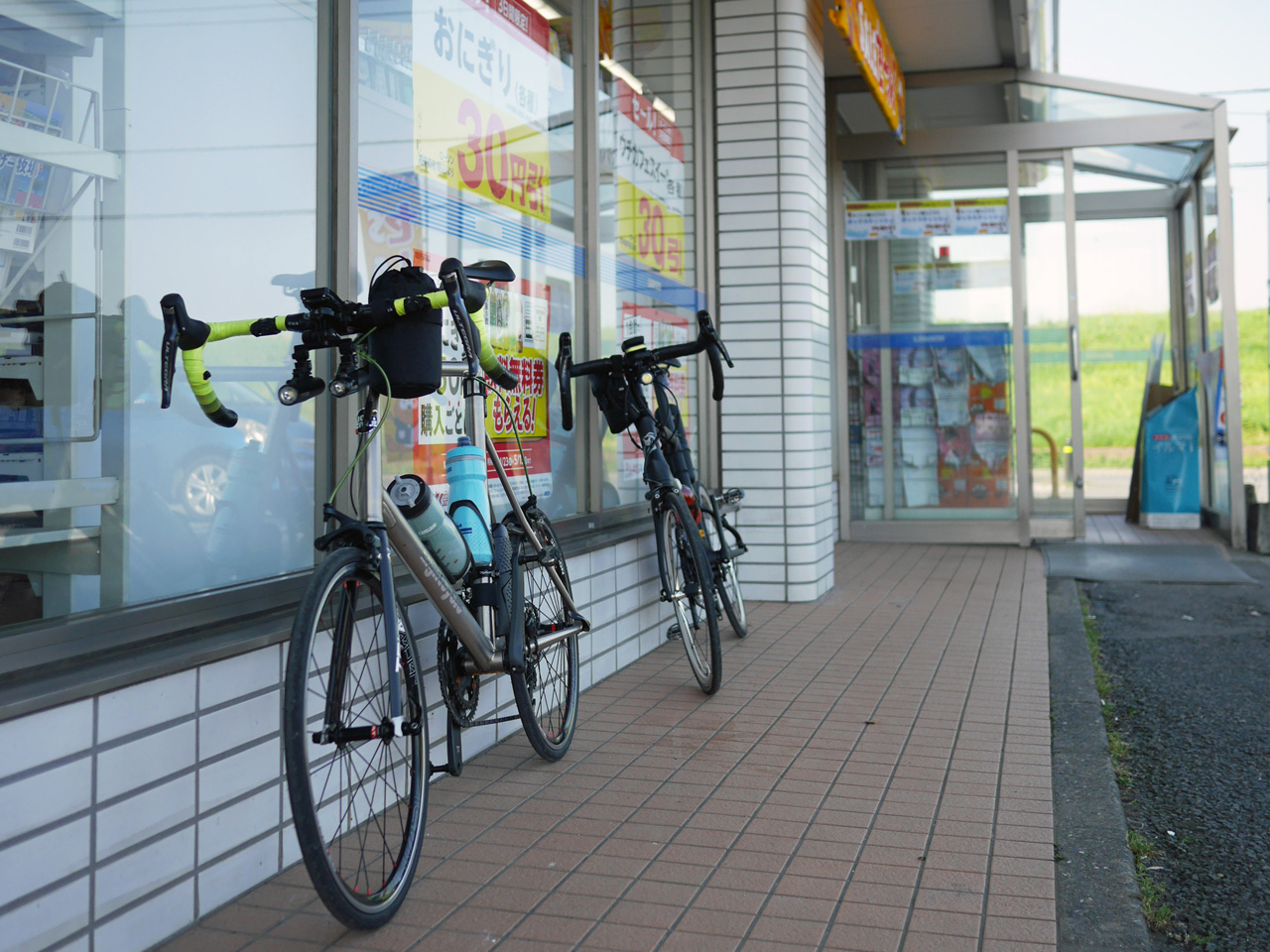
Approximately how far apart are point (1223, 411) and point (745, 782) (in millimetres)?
7637

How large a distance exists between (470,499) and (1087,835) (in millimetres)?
1789

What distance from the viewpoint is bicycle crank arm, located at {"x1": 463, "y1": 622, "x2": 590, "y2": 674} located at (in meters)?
3.08

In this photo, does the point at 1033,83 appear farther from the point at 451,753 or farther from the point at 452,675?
the point at 451,753

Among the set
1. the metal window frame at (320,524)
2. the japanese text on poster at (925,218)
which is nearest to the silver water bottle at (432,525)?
the metal window frame at (320,524)

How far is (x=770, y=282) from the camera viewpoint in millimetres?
6340

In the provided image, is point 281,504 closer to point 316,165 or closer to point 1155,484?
point 316,165

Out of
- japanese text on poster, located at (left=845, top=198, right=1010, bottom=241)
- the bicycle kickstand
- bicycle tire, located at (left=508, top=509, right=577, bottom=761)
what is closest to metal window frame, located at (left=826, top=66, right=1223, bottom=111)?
japanese text on poster, located at (left=845, top=198, right=1010, bottom=241)

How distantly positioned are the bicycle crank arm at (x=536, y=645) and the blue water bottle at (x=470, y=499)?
0.86 ft

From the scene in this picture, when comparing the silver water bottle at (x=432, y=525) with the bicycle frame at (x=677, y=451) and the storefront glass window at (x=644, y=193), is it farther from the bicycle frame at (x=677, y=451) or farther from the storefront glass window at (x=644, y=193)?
the storefront glass window at (x=644, y=193)

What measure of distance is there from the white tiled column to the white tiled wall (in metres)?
4.05

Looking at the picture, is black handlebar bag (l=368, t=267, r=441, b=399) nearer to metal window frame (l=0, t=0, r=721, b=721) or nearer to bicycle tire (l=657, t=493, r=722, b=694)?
metal window frame (l=0, t=0, r=721, b=721)

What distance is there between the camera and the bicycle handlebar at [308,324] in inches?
84.8

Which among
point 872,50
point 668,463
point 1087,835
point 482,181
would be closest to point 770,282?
point 872,50

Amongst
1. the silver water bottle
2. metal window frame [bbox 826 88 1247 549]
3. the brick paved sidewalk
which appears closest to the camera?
the brick paved sidewalk
